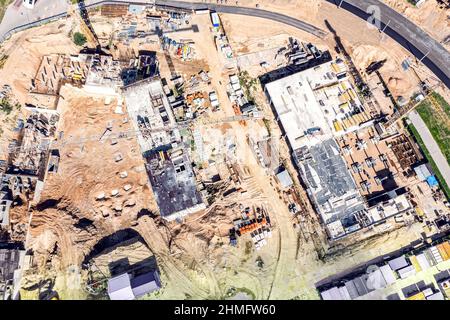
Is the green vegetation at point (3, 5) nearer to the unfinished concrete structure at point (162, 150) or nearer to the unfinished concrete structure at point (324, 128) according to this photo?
the unfinished concrete structure at point (162, 150)

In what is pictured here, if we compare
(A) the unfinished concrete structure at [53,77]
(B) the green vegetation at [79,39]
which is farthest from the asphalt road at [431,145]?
(B) the green vegetation at [79,39]

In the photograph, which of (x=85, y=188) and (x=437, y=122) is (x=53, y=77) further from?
(x=437, y=122)

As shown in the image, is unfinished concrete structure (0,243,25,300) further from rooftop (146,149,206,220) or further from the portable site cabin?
the portable site cabin

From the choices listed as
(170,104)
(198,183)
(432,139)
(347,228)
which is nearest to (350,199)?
(347,228)

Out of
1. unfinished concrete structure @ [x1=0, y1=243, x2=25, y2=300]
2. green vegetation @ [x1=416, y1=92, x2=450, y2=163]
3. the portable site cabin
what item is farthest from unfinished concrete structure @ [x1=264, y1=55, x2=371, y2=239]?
unfinished concrete structure @ [x1=0, y1=243, x2=25, y2=300]

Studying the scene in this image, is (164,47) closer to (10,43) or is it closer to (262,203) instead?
(10,43)
